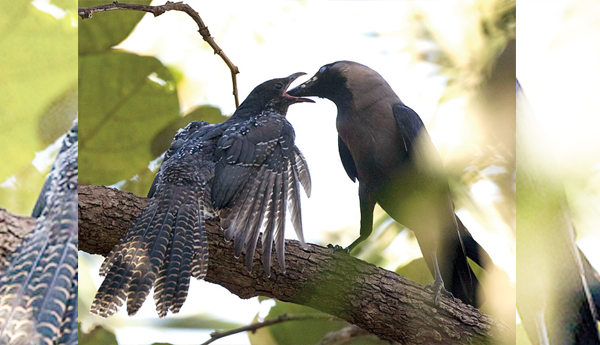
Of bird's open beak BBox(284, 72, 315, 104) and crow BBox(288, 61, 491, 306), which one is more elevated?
bird's open beak BBox(284, 72, 315, 104)

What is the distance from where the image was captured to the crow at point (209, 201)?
1854 millimetres

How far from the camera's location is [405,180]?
204cm

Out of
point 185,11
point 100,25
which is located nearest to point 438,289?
point 185,11

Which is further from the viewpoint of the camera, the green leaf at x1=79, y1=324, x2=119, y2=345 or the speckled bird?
the green leaf at x1=79, y1=324, x2=119, y2=345

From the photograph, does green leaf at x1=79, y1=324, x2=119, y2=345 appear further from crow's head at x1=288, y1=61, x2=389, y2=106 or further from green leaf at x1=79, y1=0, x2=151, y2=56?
crow's head at x1=288, y1=61, x2=389, y2=106

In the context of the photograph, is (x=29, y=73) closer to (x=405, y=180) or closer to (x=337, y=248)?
(x=337, y=248)

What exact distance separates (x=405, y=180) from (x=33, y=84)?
1.34m

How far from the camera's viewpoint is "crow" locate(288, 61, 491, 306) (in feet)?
6.69

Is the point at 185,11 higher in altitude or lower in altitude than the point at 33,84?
higher

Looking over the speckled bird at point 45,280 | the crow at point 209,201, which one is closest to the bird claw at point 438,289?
the crow at point 209,201

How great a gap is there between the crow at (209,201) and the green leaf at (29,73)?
1.54 feet

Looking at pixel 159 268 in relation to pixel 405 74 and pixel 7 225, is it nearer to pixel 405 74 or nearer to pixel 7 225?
pixel 7 225

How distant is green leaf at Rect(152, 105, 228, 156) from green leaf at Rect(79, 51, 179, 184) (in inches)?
0.7

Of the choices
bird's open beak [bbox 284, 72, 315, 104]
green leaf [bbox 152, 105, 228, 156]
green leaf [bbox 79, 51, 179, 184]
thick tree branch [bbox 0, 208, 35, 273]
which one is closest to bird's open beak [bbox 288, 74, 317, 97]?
bird's open beak [bbox 284, 72, 315, 104]
